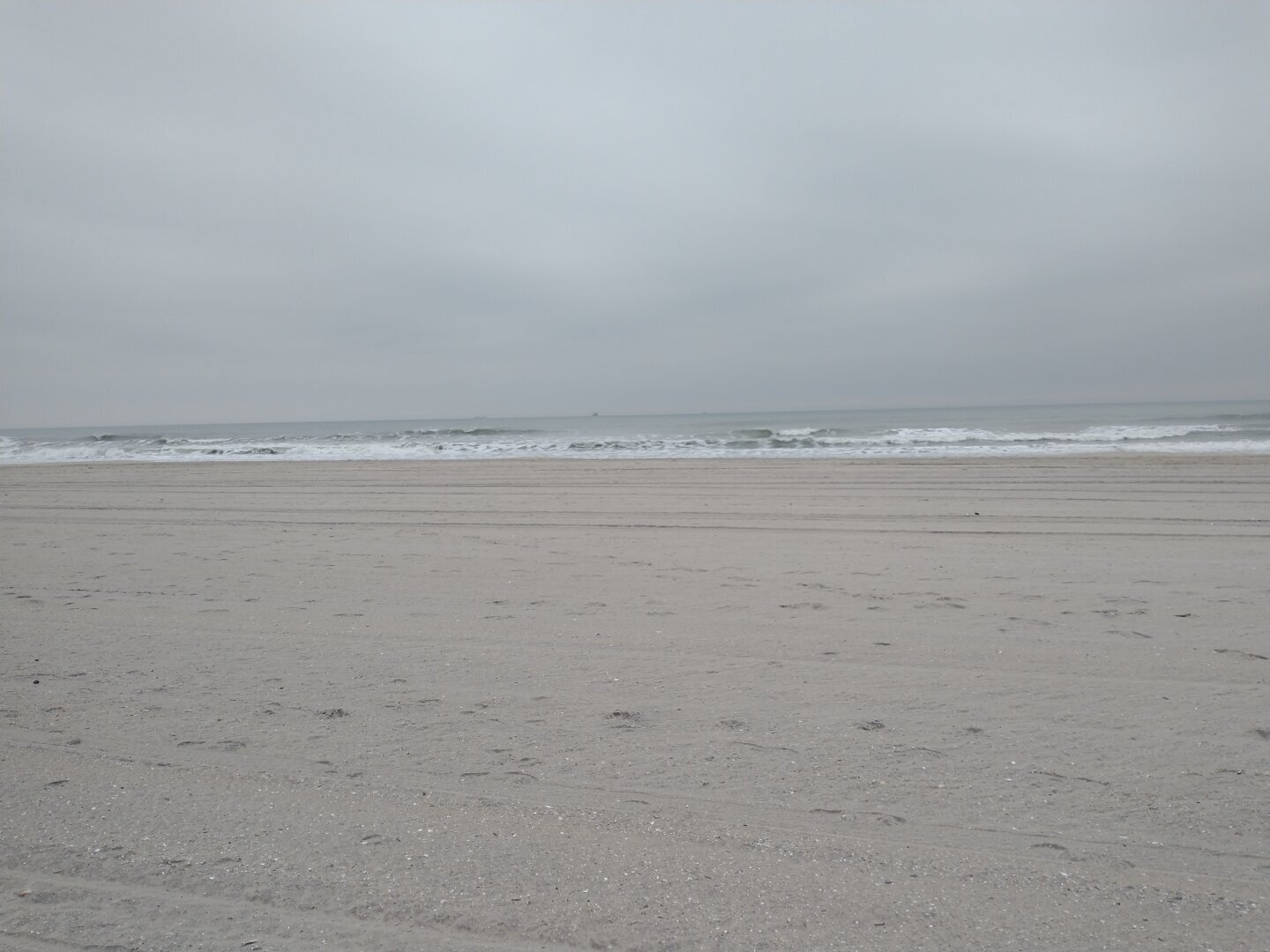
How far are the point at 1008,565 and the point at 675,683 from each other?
3.94m

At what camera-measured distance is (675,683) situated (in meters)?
3.78

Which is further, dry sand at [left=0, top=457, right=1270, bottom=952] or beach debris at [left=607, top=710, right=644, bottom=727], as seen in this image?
beach debris at [left=607, top=710, right=644, bottom=727]

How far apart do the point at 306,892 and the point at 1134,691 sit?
3.61 meters

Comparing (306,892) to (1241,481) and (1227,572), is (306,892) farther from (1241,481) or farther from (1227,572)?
(1241,481)

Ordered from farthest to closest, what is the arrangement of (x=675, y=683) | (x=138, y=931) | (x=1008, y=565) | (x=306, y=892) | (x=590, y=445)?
(x=590, y=445) → (x=1008, y=565) → (x=675, y=683) → (x=306, y=892) → (x=138, y=931)

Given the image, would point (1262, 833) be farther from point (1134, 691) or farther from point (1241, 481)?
point (1241, 481)

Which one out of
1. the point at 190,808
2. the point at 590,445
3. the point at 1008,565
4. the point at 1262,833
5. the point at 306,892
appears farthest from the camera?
the point at 590,445

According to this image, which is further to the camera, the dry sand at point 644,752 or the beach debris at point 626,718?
the beach debris at point 626,718

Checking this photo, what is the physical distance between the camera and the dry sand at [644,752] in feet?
6.82

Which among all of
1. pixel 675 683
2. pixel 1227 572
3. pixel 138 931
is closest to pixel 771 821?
pixel 675 683

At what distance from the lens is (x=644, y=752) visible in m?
3.02

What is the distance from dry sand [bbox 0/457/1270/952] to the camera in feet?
6.82

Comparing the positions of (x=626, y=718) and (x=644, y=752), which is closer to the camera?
(x=644, y=752)

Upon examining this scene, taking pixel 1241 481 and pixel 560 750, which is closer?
pixel 560 750
